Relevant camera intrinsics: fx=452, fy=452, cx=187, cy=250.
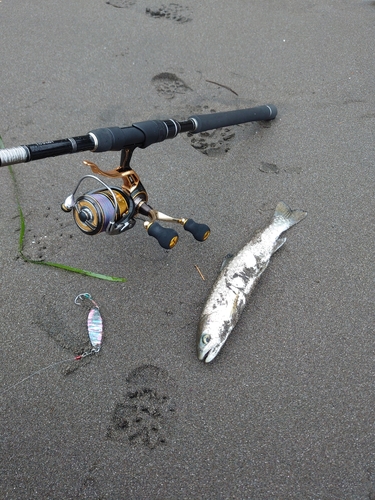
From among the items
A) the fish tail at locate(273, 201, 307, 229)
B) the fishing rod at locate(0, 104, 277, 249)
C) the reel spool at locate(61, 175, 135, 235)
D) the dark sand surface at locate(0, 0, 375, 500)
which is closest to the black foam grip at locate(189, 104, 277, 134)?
the dark sand surface at locate(0, 0, 375, 500)

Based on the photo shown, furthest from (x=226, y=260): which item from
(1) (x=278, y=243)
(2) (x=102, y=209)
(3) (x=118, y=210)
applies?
(2) (x=102, y=209)

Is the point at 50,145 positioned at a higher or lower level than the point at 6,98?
higher

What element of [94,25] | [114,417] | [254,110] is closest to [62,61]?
[94,25]

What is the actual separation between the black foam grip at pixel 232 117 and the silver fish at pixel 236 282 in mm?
660

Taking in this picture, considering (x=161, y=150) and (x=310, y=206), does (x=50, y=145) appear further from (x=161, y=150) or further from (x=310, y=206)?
(x=310, y=206)

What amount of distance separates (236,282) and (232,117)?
120 centimetres

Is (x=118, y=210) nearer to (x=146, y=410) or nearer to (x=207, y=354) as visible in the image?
(x=207, y=354)

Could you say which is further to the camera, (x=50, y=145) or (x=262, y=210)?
(x=262, y=210)

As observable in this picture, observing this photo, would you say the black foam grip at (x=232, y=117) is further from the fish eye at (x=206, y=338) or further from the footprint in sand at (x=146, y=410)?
the footprint in sand at (x=146, y=410)

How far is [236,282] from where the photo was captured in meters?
2.54

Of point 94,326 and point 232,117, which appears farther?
point 232,117

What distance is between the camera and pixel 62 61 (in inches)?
151

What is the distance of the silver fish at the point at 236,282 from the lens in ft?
7.57

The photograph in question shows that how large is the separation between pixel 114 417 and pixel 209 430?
0.44 m
